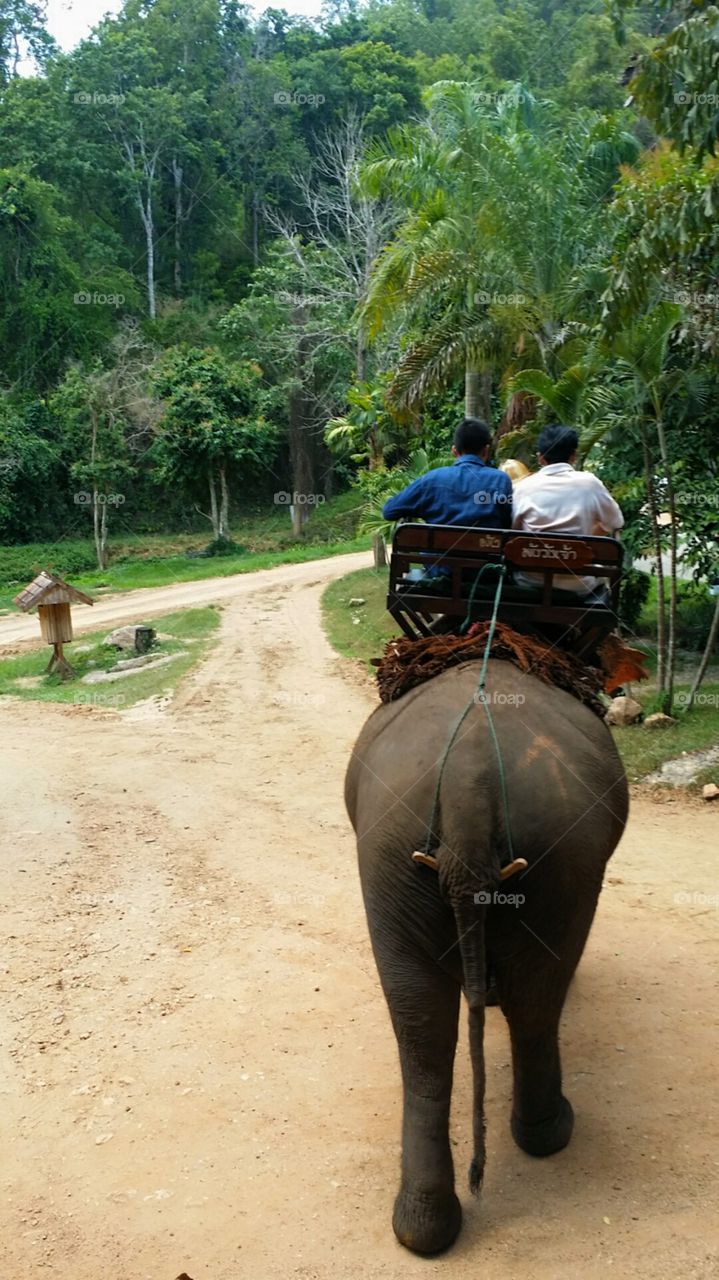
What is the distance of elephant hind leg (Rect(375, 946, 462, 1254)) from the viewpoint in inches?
141

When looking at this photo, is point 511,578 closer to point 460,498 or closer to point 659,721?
point 460,498

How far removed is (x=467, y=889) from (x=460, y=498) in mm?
2191

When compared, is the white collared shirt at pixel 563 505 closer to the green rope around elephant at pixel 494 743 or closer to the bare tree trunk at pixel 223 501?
the green rope around elephant at pixel 494 743

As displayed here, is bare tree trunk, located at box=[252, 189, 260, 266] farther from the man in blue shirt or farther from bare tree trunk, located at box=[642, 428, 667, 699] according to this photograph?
the man in blue shirt

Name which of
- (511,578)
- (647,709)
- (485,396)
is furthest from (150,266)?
(511,578)

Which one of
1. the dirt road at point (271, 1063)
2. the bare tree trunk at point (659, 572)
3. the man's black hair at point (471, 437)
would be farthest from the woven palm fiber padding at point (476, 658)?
the bare tree trunk at point (659, 572)

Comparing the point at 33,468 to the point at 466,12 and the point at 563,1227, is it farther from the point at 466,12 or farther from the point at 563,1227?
the point at 466,12

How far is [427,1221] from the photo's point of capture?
3.58 meters

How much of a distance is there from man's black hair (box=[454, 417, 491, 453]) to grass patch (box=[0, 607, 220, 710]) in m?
8.95

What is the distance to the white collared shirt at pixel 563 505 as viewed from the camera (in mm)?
4961

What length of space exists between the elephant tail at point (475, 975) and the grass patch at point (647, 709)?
6.40 metres

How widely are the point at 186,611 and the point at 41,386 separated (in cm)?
2008

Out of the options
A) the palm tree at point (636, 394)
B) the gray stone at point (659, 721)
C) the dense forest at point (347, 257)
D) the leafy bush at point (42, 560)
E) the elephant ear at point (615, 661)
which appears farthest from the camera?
the leafy bush at point (42, 560)

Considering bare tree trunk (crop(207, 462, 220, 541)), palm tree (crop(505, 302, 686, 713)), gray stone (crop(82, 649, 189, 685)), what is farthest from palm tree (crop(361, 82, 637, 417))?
bare tree trunk (crop(207, 462, 220, 541))
